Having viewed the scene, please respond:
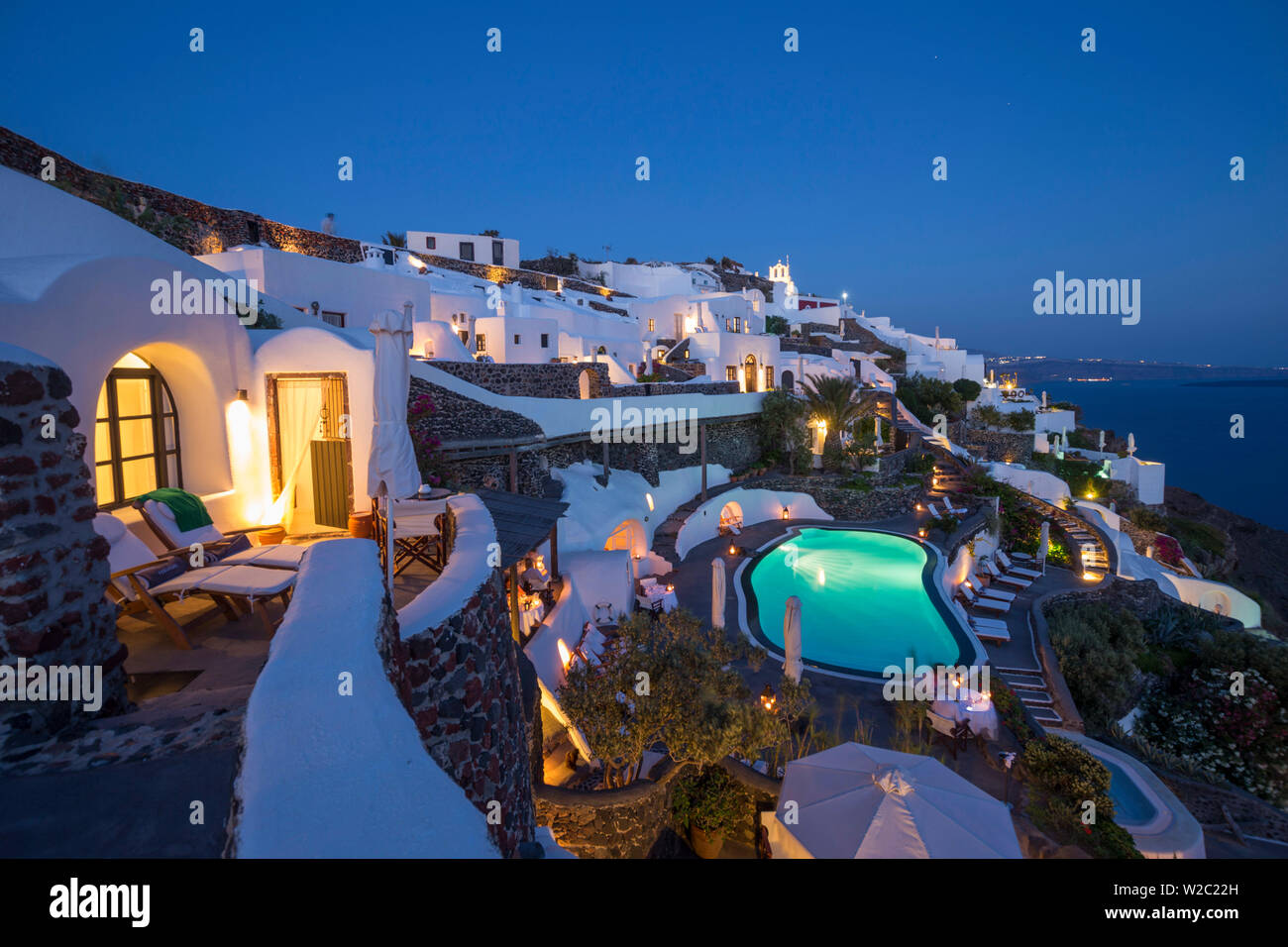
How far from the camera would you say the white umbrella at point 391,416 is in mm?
6809

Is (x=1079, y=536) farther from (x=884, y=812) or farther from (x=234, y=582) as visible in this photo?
(x=234, y=582)

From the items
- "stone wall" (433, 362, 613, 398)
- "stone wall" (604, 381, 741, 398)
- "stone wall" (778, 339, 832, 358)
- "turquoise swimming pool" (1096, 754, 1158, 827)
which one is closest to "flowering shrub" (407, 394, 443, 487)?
"stone wall" (433, 362, 613, 398)

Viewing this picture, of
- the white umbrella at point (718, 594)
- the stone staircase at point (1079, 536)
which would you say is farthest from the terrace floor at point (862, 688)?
the stone staircase at point (1079, 536)

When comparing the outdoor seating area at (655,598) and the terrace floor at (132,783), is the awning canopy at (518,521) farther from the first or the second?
the outdoor seating area at (655,598)

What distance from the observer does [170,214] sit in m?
18.9

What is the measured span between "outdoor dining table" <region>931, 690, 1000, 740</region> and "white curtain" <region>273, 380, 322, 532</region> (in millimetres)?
10763

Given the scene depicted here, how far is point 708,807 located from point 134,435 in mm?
8599

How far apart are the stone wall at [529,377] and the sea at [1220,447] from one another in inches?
1287

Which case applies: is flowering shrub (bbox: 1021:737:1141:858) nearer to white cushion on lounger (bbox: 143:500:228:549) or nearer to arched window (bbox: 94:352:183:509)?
white cushion on lounger (bbox: 143:500:228:549)

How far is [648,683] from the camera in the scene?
7.53m
